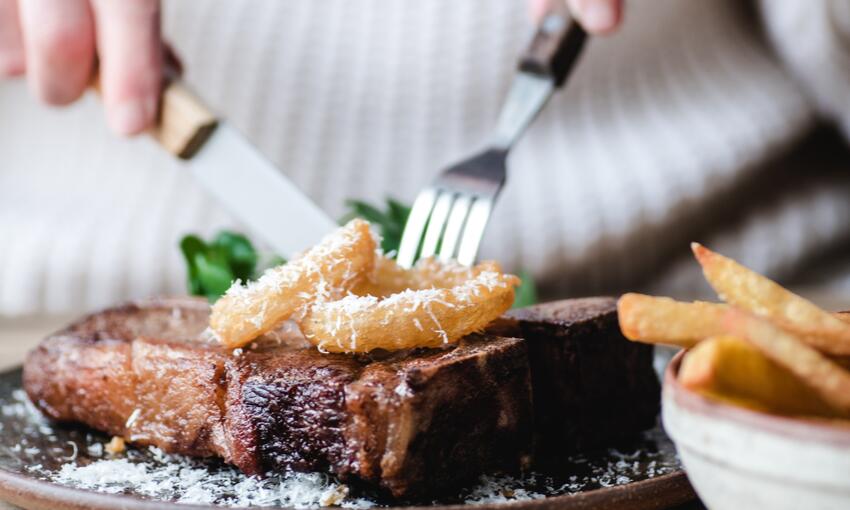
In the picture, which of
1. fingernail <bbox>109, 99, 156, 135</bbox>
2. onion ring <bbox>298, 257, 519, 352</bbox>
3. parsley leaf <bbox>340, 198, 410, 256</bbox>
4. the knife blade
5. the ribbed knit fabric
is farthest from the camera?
the ribbed knit fabric

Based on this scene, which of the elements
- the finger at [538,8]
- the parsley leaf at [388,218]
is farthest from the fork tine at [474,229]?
the finger at [538,8]

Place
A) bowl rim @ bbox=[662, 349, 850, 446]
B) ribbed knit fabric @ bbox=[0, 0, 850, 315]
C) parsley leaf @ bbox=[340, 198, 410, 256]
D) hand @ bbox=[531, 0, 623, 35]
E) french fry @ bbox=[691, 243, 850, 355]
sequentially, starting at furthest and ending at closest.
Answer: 1. ribbed knit fabric @ bbox=[0, 0, 850, 315]
2. parsley leaf @ bbox=[340, 198, 410, 256]
3. hand @ bbox=[531, 0, 623, 35]
4. french fry @ bbox=[691, 243, 850, 355]
5. bowl rim @ bbox=[662, 349, 850, 446]

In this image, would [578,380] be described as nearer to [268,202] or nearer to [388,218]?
[268,202]

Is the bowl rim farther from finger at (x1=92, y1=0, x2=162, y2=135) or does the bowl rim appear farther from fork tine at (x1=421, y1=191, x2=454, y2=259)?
finger at (x1=92, y1=0, x2=162, y2=135)

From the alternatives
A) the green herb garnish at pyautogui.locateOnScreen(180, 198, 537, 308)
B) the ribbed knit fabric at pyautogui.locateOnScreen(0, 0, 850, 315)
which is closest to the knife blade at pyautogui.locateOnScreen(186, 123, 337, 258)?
the green herb garnish at pyautogui.locateOnScreen(180, 198, 537, 308)

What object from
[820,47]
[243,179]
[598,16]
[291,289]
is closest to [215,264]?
[243,179]

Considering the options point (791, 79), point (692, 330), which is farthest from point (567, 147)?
point (692, 330)

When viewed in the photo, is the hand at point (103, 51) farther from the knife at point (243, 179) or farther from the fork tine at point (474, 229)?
the fork tine at point (474, 229)
